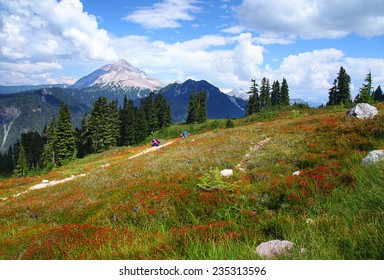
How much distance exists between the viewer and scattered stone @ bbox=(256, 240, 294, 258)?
3185mm

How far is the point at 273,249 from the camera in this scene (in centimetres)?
332

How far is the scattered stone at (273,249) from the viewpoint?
318 cm

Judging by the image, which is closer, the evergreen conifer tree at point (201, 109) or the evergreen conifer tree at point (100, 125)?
the evergreen conifer tree at point (100, 125)

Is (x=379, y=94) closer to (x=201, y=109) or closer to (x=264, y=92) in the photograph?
(x=264, y=92)

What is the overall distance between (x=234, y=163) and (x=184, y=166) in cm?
281

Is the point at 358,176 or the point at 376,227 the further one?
the point at 358,176

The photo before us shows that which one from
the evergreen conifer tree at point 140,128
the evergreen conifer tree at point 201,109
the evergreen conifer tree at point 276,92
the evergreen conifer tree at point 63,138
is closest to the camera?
the evergreen conifer tree at point 63,138

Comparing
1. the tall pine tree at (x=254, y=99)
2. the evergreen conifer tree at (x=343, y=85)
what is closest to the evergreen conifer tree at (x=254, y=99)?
the tall pine tree at (x=254, y=99)

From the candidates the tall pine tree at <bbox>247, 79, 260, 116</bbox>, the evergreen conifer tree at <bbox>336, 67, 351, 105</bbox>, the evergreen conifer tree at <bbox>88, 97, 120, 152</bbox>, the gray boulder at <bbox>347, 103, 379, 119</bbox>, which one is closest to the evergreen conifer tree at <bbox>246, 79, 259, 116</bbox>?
the tall pine tree at <bbox>247, 79, 260, 116</bbox>

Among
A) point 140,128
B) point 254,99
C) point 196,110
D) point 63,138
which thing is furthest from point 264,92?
point 63,138

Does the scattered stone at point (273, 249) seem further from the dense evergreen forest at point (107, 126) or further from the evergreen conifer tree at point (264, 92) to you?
the evergreen conifer tree at point (264, 92)
